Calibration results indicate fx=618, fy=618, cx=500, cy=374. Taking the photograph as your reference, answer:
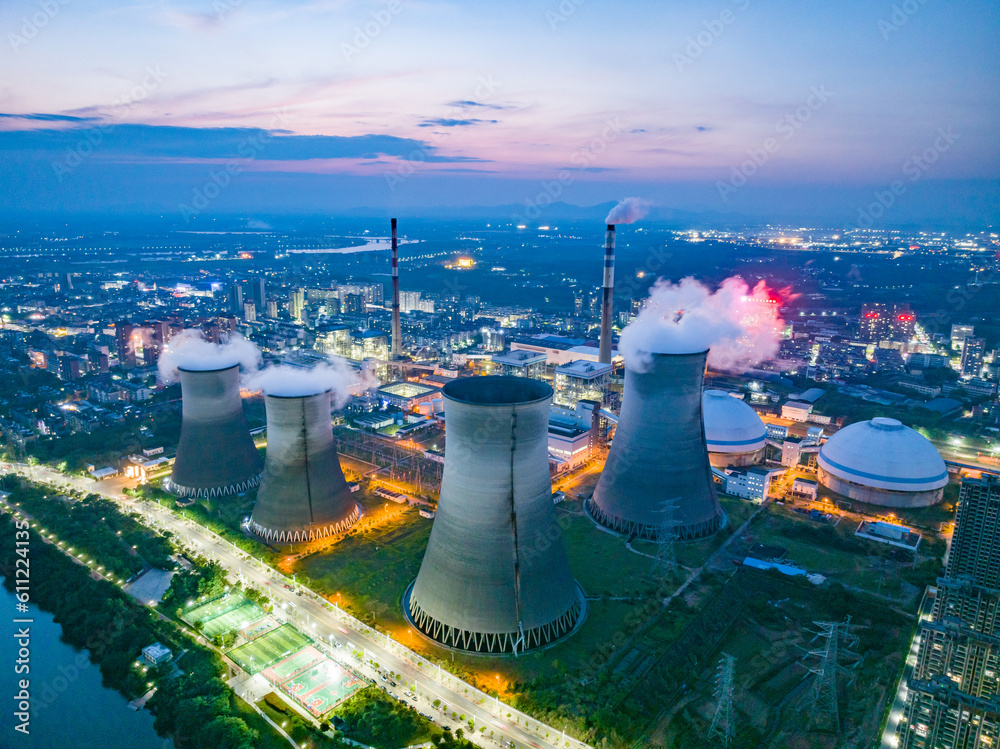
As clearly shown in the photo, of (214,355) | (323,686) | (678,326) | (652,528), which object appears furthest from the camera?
(214,355)

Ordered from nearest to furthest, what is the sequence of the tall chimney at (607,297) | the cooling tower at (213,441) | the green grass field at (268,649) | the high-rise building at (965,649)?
the high-rise building at (965,649) → the green grass field at (268,649) → the cooling tower at (213,441) → the tall chimney at (607,297)

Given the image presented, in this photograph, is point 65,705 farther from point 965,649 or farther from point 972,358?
point 972,358

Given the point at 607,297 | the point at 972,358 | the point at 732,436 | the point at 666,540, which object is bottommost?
the point at 666,540

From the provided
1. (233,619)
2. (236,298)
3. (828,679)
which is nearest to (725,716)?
(828,679)

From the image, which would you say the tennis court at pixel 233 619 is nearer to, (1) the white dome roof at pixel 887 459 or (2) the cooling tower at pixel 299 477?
(2) the cooling tower at pixel 299 477

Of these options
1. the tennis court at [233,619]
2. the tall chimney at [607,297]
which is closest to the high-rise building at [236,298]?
the tall chimney at [607,297]

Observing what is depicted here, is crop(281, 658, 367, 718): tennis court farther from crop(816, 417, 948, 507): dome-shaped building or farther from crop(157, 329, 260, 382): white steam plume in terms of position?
crop(816, 417, 948, 507): dome-shaped building

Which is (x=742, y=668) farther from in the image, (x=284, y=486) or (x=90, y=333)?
(x=90, y=333)
